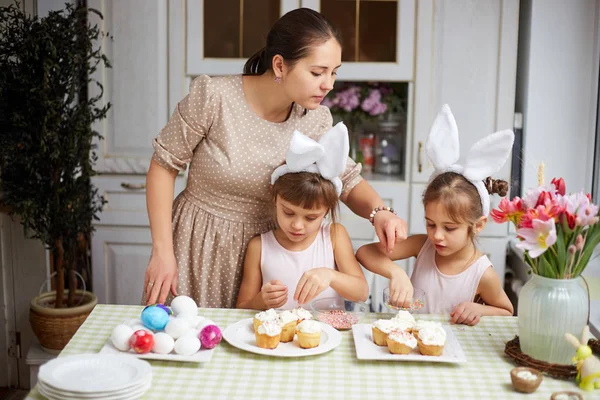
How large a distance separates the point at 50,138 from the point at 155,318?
147cm

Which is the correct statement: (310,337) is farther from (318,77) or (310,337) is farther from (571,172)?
(571,172)

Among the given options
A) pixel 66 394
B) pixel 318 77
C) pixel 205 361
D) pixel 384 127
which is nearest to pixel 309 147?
pixel 318 77

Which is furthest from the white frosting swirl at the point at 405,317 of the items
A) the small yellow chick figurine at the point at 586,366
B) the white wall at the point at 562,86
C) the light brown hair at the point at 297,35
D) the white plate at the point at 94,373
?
the white wall at the point at 562,86

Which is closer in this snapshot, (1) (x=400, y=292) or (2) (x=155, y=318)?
(2) (x=155, y=318)

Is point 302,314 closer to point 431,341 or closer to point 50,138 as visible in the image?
point 431,341

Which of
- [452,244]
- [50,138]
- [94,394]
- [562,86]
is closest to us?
[94,394]

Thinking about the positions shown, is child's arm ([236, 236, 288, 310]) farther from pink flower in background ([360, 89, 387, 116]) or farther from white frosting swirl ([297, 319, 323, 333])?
pink flower in background ([360, 89, 387, 116])

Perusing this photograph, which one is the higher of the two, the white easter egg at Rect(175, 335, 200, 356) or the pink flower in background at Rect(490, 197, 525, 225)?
the pink flower in background at Rect(490, 197, 525, 225)

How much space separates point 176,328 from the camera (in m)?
1.44

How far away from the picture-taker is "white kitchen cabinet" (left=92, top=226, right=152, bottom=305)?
10.6 feet

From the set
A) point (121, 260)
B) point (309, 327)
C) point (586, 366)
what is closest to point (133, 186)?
point (121, 260)

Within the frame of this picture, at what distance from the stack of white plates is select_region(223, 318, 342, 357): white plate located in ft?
0.72

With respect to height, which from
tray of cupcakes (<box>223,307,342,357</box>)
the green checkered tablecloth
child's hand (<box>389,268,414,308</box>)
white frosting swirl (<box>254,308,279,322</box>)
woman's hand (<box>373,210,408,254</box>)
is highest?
woman's hand (<box>373,210,408,254</box>)

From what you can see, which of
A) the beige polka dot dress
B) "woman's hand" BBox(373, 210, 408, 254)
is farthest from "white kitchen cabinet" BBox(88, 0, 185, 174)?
"woman's hand" BBox(373, 210, 408, 254)
